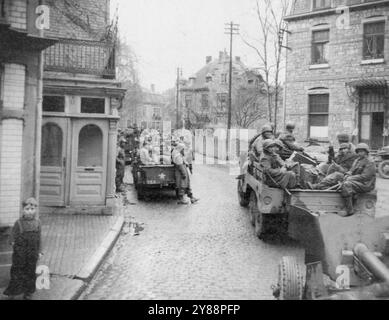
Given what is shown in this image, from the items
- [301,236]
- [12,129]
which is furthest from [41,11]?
[301,236]

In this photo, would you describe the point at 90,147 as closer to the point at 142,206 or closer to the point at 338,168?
the point at 142,206

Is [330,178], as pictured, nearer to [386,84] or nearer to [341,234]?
[341,234]

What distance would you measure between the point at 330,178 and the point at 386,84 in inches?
551

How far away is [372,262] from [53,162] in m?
8.81

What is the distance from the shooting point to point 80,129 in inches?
465

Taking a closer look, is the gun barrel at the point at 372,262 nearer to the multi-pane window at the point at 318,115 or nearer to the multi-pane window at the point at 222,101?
the multi-pane window at the point at 318,115

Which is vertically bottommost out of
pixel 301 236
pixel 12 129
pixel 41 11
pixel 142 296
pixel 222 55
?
pixel 142 296

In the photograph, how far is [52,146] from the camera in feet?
38.7

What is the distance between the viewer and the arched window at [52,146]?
11.7 metres

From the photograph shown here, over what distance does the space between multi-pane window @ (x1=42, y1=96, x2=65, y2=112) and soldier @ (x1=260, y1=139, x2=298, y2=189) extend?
542 cm

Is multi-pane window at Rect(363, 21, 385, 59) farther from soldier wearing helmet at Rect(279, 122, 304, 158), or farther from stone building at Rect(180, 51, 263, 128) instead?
soldier wearing helmet at Rect(279, 122, 304, 158)

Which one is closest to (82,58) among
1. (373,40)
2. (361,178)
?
(361,178)

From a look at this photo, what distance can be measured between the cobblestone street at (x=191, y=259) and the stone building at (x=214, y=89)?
71.8ft

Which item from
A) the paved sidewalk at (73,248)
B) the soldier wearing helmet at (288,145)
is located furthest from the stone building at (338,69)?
the paved sidewalk at (73,248)
